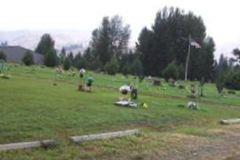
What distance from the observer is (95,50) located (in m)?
112

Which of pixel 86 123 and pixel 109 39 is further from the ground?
pixel 109 39

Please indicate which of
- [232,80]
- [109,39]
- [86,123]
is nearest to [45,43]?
[109,39]

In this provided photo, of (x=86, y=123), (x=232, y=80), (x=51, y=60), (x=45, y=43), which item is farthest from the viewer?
(x=45, y=43)

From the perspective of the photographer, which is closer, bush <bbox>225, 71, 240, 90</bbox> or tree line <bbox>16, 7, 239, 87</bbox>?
bush <bbox>225, 71, 240, 90</bbox>

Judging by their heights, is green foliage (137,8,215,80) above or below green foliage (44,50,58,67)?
above

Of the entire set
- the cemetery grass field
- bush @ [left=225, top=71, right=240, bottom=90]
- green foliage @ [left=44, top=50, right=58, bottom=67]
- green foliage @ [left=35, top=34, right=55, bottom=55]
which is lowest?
the cemetery grass field

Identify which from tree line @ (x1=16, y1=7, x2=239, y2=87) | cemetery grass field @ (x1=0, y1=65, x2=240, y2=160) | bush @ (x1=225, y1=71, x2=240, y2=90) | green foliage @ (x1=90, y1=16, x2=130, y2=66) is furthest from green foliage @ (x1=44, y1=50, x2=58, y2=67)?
cemetery grass field @ (x1=0, y1=65, x2=240, y2=160)

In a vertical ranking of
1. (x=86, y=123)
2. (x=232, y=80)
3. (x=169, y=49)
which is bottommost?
(x=86, y=123)

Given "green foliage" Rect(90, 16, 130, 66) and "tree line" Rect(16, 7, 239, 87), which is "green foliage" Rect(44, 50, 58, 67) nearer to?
"tree line" Rect(16, 7, 239, 87)

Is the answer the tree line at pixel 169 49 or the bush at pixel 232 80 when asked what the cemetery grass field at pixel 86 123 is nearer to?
the bush at pixel 232 80

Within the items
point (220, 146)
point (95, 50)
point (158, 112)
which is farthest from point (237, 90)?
point (95, 50)

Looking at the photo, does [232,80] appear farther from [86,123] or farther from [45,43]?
[45,43]

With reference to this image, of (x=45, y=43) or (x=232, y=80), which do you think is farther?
(x=45, y=43)

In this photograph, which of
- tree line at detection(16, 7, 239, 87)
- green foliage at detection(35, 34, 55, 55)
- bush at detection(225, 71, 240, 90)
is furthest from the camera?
green foliage at detection(35, 34, 55, 55)
